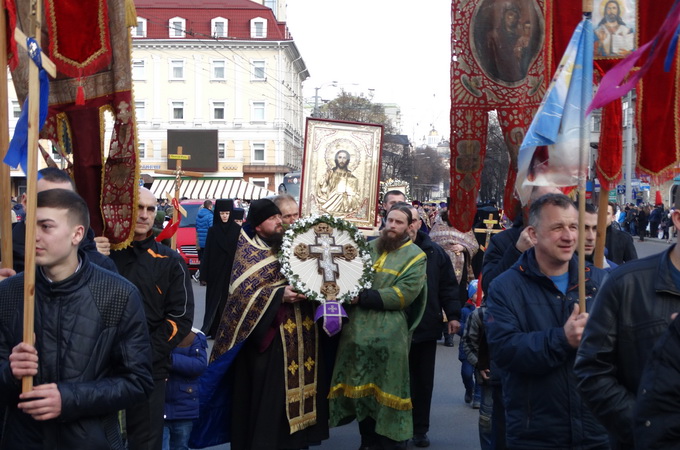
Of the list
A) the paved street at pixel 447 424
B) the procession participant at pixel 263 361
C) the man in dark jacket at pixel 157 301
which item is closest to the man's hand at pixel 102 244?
the man in dark jacket at pixel 157 301

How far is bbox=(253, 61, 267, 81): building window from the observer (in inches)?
2677

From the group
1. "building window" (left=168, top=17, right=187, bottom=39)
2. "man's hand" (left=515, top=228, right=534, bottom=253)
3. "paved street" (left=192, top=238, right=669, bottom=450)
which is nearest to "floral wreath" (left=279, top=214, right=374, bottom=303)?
"paved street" (left=192, top=238, right=669, bottom=450)

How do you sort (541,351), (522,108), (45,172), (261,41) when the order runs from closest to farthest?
(541,351) < (45,172) < (522,108) < (261,41)

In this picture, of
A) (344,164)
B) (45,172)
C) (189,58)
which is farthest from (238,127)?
(45,172)

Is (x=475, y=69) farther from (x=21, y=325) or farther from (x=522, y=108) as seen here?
(x=21, y=325)

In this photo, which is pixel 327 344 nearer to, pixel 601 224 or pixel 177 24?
pixel 601 224

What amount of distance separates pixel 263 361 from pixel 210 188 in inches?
2252

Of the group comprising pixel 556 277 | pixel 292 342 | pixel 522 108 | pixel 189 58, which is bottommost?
pixel 292 342

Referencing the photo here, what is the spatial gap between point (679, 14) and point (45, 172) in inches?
123

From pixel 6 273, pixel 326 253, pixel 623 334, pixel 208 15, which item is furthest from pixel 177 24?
pixel 623 334

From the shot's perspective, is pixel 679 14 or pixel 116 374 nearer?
pixel 679 14

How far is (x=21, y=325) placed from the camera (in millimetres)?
3902

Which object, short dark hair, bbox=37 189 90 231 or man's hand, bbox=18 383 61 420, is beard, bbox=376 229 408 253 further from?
man's hand, bbox=18 383 61 420

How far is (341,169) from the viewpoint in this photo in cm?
Result: 978
